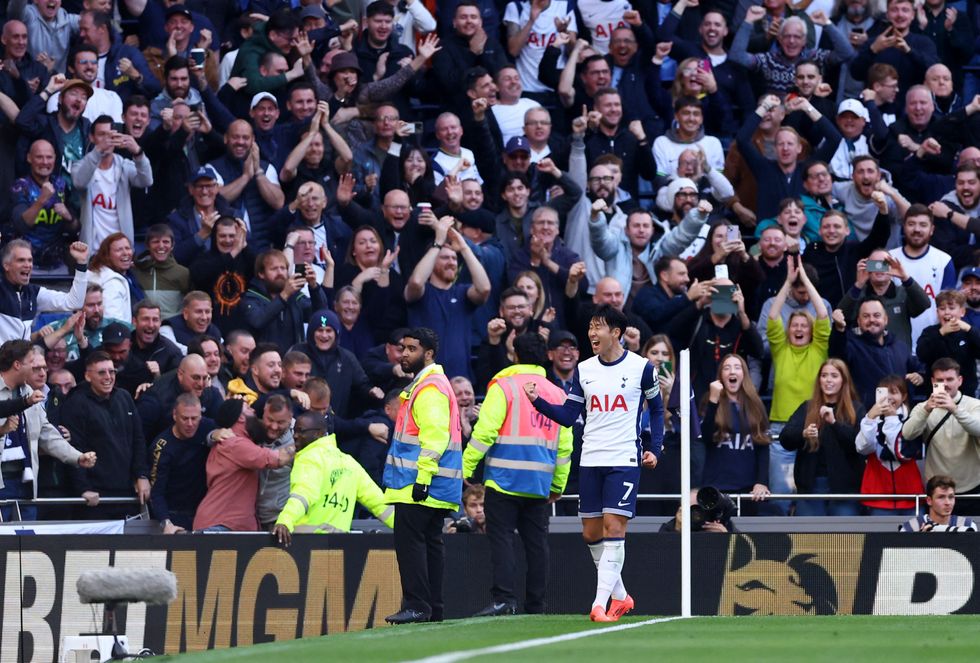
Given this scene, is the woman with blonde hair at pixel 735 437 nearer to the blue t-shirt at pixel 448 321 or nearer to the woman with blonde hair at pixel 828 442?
the woman with blonde hair at pixel 828 442

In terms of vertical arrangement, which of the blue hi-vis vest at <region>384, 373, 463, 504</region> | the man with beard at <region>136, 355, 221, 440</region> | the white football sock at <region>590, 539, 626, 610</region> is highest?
the man with beard at <region>136, 355, 221, 440</region>

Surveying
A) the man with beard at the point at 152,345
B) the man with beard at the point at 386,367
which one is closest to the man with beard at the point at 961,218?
the man with beard at the point at 386,367

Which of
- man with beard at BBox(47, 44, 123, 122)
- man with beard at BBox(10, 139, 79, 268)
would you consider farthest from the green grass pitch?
man with beard at BBox(47, 44, 123, 122)

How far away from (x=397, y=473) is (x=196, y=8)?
998 centimetres

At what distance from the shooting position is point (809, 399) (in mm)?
17000

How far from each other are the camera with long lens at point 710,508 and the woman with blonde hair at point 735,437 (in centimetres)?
77

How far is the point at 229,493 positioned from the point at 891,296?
679 cm

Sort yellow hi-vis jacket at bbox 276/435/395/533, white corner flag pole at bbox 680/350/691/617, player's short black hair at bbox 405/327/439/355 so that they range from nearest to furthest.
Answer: white corner flag pole at bbox 680/350/691/617
player's short black hair at bbox 405/327/439/355
yellow hi-vis jacket at bbox 276/435/395/533

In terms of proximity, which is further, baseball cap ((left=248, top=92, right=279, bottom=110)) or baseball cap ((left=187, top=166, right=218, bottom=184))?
baseball cap ((left=248, top=92, right=279, bottom=110))

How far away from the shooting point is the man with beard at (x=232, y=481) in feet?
50.2

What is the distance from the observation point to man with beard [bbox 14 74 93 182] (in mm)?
18141

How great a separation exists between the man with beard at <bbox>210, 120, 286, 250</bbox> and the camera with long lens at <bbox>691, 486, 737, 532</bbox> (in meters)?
5.57

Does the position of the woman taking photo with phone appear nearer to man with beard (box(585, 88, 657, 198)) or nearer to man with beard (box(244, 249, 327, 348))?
man with beard (box(585, 88, 657, 198))

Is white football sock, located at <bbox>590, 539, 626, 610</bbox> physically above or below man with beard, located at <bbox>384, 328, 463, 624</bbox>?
below
